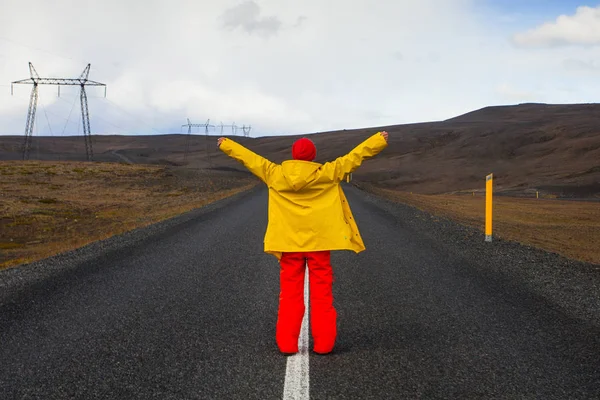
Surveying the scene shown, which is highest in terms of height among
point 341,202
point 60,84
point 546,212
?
point 60,84

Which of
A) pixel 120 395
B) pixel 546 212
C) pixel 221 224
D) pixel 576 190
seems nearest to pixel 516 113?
pixel 576 190

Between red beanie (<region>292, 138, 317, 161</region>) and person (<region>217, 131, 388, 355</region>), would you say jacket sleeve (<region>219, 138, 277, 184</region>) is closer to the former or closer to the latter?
person (<region>217, 131, 388, 355</region>)

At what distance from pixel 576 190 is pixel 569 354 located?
52.2 m

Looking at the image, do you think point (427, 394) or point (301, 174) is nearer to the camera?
point (427, 394)

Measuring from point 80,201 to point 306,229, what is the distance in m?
34.4

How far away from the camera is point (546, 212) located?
3309 centimetres

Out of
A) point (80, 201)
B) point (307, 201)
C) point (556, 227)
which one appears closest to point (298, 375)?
point (307, 201)

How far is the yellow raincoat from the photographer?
5.35 meters

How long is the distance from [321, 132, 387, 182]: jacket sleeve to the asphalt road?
1.60 meters

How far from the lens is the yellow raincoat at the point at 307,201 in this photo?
5.35 meters

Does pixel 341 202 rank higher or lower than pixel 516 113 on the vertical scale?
lower

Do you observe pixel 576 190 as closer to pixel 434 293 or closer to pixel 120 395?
pixel 434 293

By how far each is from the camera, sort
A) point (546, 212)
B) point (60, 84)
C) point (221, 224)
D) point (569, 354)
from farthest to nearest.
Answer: point (60, 84)
point (546, 212)
point (221, 224)
point (569, 354)

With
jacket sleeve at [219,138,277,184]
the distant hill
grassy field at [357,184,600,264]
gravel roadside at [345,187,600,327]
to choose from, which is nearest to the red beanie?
jacket sleeve at [219,138,277,184]
